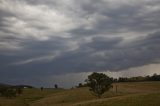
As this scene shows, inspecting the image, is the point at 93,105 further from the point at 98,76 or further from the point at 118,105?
the point at 98,76

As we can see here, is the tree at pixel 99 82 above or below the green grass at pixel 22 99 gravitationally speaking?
above

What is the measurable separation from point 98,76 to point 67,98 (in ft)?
50.3

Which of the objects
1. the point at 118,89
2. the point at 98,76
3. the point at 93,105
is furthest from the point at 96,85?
the point at 93,105

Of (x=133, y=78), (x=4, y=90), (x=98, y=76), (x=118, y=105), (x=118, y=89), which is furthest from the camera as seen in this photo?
(x=133, y=78)

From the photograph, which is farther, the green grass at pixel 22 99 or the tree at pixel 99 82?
the green grass at pixel 22 99

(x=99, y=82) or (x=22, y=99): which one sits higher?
(x=99, y=82)

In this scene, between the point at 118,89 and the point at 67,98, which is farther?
the point at 118,89

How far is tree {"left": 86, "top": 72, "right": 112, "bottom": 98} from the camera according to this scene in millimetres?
98312

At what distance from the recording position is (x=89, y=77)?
99312 mm

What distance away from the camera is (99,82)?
98688 millimetres

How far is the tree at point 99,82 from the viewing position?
98312mm

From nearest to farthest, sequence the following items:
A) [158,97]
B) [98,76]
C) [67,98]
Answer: [158,97], [98,76], [67,98]

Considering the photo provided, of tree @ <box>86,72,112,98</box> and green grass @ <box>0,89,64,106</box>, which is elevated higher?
tree @ <box>86,72,112,98</box>

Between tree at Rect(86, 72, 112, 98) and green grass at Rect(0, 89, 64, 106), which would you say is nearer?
tree at Rect(86, 72, 112, 98)
